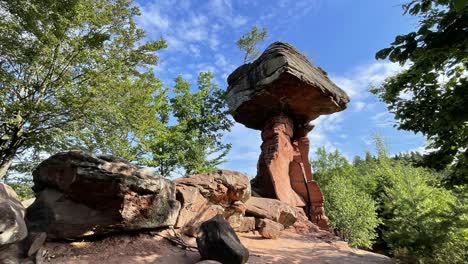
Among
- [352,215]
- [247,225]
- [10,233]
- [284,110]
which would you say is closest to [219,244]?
[10,233]

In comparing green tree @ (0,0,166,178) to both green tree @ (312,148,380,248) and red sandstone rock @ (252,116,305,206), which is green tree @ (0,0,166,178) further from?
green tree @ (312,148,380,248)

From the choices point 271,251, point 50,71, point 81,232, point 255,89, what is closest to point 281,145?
point 255,89

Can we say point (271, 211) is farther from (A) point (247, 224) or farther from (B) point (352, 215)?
(B) point (352, 215)

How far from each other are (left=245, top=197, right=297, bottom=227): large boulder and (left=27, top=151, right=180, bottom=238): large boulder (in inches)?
180

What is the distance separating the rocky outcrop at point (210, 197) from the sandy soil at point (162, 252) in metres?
0.72

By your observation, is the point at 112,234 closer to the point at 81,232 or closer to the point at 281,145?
the point at 81,232

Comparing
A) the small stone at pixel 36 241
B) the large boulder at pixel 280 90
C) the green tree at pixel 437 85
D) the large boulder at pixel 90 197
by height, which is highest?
the large boulder at pixel 280 90

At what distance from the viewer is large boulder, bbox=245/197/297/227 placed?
10719 mm

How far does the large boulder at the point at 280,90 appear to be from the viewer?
516 inches

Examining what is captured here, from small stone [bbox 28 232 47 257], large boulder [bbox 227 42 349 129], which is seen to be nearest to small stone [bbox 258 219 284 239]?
large boulder [bbox 227 42 349 129]

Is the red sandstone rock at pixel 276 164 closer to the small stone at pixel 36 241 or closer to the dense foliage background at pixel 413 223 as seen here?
the dense foliage background at pixel 413 223

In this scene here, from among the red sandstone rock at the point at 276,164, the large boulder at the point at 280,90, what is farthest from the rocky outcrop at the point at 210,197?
the large boulder at the point at 280,90

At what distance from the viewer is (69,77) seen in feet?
39.0

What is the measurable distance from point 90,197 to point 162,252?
2.15 meters
